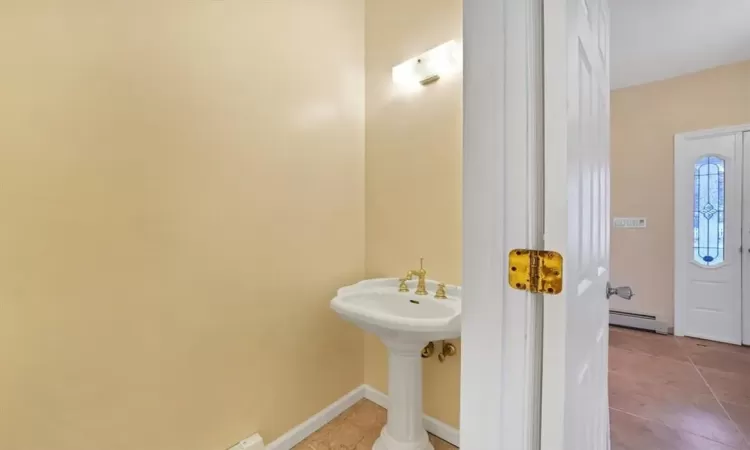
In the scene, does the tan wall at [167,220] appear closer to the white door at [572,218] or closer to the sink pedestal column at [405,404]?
the sink pedestal column at [405,404]

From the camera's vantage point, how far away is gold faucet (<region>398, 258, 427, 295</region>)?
5.34ft

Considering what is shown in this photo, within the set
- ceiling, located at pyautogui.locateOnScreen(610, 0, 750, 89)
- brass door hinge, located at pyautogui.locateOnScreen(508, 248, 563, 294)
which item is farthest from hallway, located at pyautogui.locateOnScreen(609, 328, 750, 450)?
ceiling, located at pyautogui.locateOnScreen(610, 0, 750, 89)

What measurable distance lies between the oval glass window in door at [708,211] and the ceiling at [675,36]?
0.92 m

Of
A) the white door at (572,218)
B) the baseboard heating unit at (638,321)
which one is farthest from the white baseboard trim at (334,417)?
the baseboard heating unit at (638,321)

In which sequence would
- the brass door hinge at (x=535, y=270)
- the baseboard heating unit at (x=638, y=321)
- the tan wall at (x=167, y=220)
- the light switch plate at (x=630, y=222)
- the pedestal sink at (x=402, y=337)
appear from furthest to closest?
1. the light switch plate at (x=630, y=222)
2. the baseboard heating unit at (x=638, y=321)
3. the pedestal sink at (x=402, y=337)
4. the tan wall at (x=167, y=220)
5. the brass door hinge at (x=535, y=270)

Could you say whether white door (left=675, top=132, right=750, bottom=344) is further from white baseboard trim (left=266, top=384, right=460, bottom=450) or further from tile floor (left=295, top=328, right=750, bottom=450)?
white baseboard trim (left=266, top=384, right=460, bottom=450)

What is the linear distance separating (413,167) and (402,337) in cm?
91

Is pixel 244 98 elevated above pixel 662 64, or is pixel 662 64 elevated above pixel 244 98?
pixel 662 64

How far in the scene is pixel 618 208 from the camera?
→ 3.53m

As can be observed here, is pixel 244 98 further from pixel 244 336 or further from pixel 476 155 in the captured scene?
pixel 476 155

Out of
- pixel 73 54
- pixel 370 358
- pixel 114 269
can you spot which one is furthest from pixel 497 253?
pixel 370 358

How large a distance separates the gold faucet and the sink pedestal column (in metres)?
0.29

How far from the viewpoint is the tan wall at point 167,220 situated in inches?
38.0

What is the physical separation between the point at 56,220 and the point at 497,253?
4.24ft
